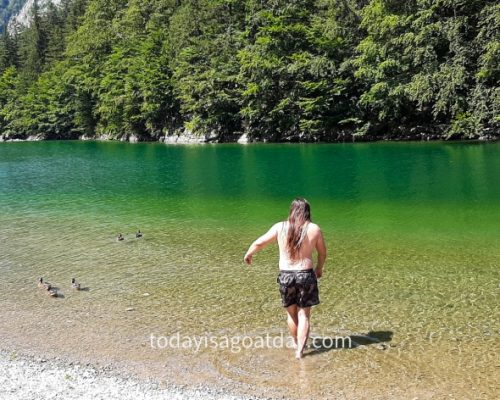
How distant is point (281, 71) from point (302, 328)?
49726 mm

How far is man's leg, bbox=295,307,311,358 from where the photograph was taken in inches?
262

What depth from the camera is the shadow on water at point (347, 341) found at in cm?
713

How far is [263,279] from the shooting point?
34.7 feet

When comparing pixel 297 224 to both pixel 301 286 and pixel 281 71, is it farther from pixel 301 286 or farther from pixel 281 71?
pixel 281 71

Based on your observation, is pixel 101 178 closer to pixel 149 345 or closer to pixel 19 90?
pixel 149 345

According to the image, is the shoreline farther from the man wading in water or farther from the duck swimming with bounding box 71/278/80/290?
the man wading in water

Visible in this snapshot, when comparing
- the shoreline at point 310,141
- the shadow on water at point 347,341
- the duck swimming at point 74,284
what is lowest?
the shadow on water at point 347,341

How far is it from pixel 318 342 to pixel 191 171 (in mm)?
25482

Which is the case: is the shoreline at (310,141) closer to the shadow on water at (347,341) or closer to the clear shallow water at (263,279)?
the clear shallow water at (263,279)

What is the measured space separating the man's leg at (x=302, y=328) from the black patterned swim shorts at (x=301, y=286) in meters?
0.14

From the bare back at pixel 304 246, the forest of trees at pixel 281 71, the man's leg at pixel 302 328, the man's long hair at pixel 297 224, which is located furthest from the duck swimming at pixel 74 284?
the forest of trees at pixel 281 71

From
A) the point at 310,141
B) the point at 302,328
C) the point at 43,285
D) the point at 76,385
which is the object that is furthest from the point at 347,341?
the point at 310,141

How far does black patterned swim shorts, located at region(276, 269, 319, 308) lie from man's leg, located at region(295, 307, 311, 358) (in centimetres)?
14

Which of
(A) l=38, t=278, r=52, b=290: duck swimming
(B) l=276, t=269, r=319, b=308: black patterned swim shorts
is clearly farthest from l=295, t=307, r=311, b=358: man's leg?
(A) l=38, t=278, r=52, b=290: duck swimming
